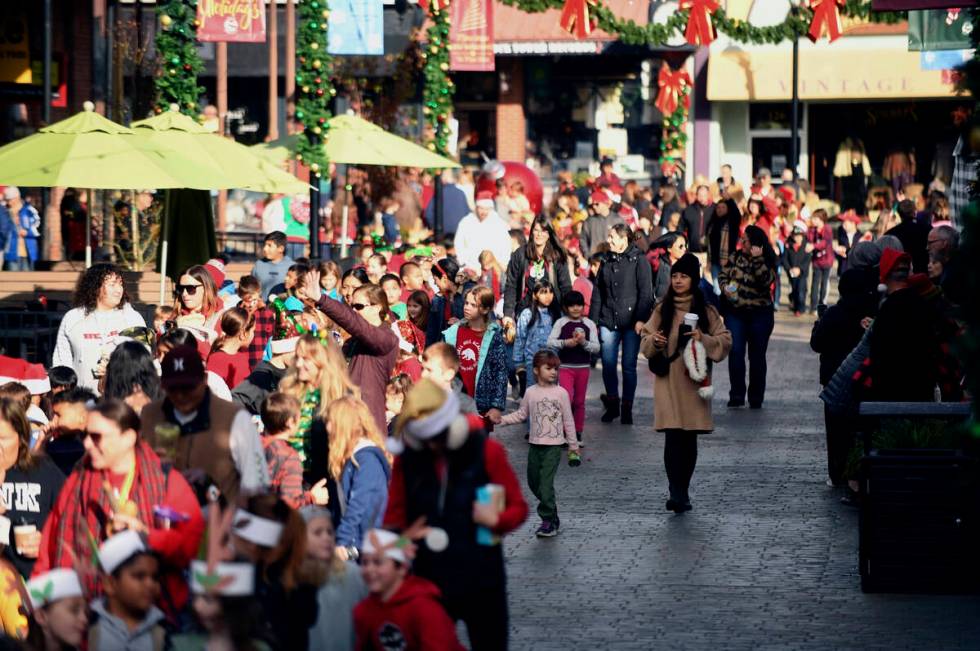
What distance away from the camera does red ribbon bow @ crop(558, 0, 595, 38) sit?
30781mm

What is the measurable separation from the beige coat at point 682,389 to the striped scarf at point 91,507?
576 centimetres

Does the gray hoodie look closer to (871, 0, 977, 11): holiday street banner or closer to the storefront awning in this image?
(871, 0, 977, 11): holiday street banner

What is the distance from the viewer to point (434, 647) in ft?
22.0

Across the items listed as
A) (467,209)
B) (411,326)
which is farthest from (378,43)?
(411,326)

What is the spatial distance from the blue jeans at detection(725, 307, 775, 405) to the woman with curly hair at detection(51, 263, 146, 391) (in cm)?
747

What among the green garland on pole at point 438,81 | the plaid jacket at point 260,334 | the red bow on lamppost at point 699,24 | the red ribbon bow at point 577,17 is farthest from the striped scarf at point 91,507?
the red bow on lamppost at point 699,24

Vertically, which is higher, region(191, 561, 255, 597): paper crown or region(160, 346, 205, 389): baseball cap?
region(160, 346, 205, 389): baseball cap

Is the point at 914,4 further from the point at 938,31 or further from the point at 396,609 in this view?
the point at 396,609

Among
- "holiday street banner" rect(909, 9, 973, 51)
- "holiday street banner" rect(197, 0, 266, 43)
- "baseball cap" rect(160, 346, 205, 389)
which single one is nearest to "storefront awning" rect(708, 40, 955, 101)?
"holiday street banner" rect(197, 0, 266, 43)

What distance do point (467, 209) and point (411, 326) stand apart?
45.8 ft

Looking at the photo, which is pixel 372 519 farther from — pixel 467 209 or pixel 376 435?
pixel 467 209

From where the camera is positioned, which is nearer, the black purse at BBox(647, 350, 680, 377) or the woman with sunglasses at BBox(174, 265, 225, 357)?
the black purse at BBox(647, 350, 680, 377)

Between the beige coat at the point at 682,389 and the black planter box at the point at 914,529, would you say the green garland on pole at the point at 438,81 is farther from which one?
the black planter box at the point at 914,529

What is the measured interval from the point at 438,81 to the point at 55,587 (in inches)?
791
